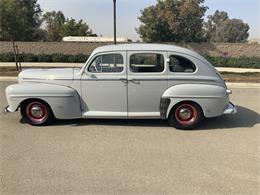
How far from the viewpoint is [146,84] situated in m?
6.48

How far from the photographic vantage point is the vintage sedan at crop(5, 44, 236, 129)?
6477 mm

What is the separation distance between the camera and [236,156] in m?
5.11

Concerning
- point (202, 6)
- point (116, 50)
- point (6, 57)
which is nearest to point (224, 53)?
point (202, 6)

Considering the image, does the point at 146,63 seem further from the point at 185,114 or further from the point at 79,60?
the point at 79,60

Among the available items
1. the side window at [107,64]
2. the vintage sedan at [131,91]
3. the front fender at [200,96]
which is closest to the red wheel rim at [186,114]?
Result: the vintage sedan at [131,91]

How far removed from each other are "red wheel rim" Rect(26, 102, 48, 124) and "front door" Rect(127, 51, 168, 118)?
5.63ft

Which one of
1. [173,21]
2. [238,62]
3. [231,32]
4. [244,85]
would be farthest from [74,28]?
[231,32]

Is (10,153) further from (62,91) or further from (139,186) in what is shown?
(139,186)

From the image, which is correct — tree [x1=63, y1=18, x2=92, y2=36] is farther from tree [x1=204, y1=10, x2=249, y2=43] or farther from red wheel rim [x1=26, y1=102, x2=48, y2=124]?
tree [x1=204, y1=10, x2=249, y2=43]

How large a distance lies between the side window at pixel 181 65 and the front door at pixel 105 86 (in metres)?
0.95

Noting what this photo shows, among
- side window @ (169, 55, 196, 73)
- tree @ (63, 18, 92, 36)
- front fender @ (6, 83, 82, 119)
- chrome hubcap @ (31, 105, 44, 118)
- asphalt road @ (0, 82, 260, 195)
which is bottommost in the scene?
asphalt road @ (0, 82, 260, 195)

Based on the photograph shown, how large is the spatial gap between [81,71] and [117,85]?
0.78m

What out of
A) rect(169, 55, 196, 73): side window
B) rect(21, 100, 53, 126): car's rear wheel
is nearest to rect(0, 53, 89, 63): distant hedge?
rect(21, 100, 53, 126): car's rear wheel

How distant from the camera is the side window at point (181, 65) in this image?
259 inches
